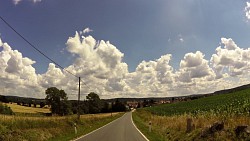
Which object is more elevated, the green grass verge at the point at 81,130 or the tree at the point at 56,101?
the tree at the point at 56,101

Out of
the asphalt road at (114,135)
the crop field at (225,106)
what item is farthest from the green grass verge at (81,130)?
the crop field at (225,106)

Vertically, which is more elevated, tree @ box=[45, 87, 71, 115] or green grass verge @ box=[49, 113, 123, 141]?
tree @ box=[45, 87, 71, 115]

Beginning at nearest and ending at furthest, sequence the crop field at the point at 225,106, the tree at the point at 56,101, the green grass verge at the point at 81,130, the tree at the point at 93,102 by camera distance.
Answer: the crop field at the point at 225,106, the green grass verge at the point at 81,130, the tree at the point at 56,101, the tree at the point at 93,102

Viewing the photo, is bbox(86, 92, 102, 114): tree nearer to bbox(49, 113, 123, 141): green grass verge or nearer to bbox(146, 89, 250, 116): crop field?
bbox(146, 89, 250, 116): crop field

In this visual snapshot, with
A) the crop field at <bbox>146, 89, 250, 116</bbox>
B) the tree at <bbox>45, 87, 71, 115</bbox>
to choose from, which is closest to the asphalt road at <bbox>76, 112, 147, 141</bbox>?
the crop field at <bbox>146, 89, 250, 116</bbox>

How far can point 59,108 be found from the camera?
329ft

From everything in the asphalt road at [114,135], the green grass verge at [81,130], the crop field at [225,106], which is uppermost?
the crop field at [225,106]

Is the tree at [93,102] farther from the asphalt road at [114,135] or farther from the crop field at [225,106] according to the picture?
the asphalt road at [114,135]

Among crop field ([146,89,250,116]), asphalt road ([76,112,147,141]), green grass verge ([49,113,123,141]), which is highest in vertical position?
crop field ([146,89,250,116])

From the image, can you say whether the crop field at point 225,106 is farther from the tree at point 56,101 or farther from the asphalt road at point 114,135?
the tree at point 56,101

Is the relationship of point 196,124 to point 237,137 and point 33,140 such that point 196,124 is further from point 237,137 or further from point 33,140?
point 33,140

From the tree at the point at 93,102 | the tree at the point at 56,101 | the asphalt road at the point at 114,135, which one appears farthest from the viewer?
the tree at the point at 93,102

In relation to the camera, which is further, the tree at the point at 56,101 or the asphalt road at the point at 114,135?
the tree at the point at 56,101

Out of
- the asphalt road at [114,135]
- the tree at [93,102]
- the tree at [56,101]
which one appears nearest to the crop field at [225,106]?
the asphalt road at [114,135]
